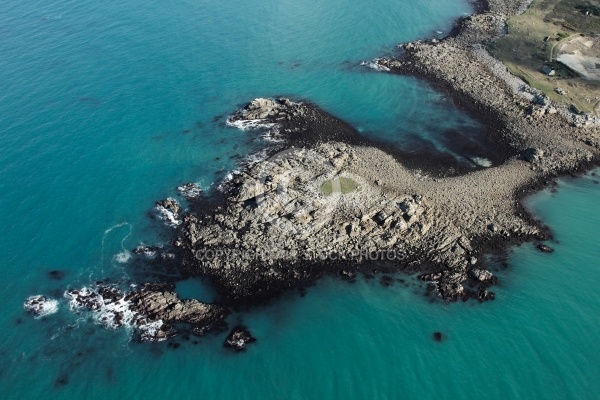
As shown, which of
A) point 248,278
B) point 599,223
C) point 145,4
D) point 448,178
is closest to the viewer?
point 248,278

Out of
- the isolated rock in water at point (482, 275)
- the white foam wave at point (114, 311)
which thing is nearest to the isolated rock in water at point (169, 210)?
the white foam wave at point (114, 311)

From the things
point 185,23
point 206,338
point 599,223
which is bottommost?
point 206,338

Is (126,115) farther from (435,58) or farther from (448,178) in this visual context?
(435,58)

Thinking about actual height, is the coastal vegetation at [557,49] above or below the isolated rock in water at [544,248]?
above

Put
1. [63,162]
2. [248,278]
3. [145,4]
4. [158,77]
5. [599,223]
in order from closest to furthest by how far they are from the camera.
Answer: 1. [248,278]
2. [599,223]
3. [63,162]
4. [158,77]
5. [145,4]

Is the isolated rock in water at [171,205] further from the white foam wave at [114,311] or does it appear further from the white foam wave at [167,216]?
the white foam wave at [114,311]

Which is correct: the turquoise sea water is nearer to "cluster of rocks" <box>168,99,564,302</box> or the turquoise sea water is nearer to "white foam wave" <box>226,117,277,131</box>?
"white foam wave" <box>226,117,277,131</box>

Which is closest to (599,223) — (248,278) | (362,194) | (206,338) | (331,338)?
(362,194)
